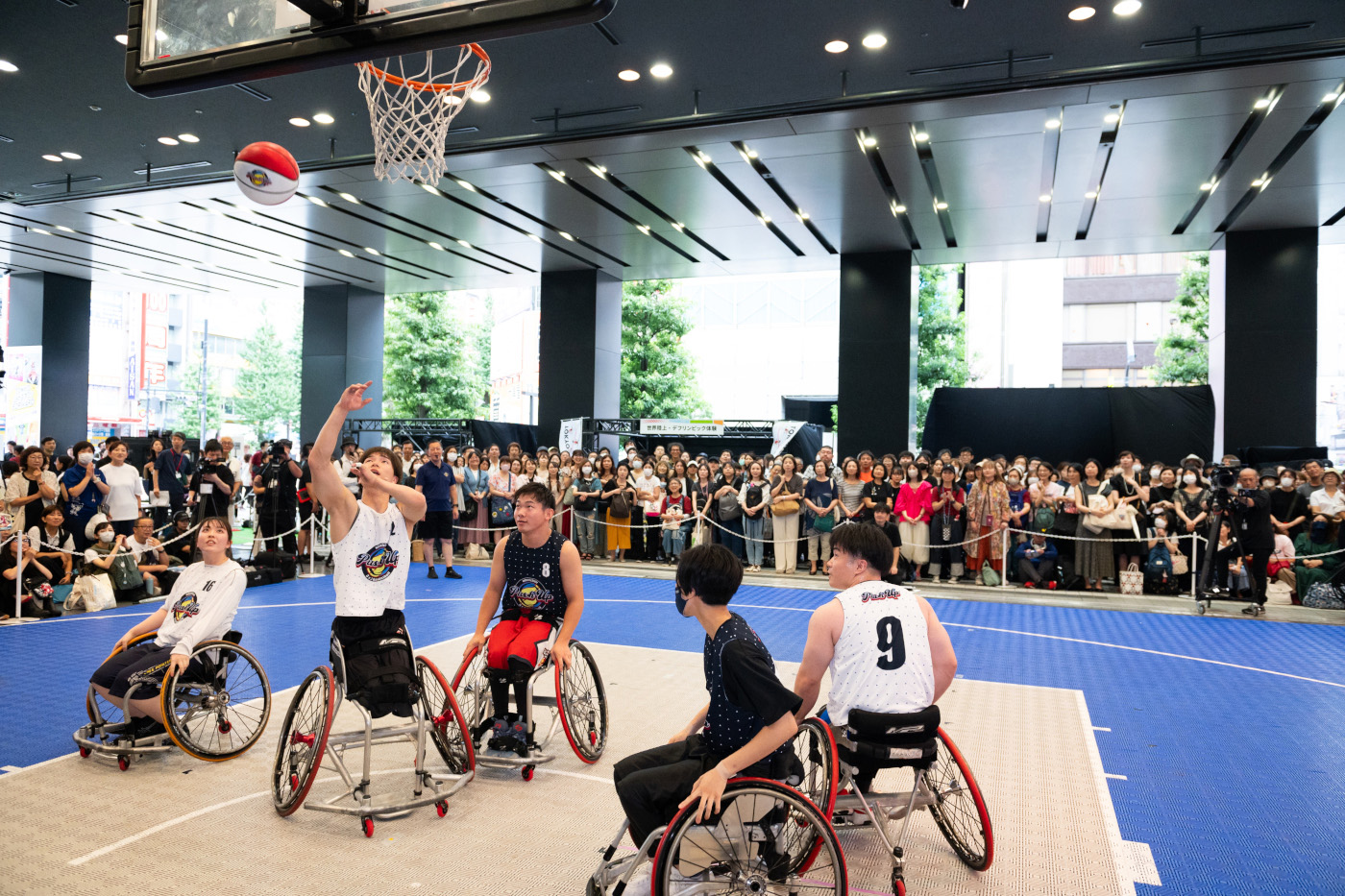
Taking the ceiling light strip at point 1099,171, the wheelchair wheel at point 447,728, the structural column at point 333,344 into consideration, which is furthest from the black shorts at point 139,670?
the structural column at point 333,344

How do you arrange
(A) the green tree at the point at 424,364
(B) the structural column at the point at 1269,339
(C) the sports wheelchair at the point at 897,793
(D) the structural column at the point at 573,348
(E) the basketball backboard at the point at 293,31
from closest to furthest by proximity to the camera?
(C) the sports wheelchair at the point at 897,793 < (E) the basketball backboard at the point at 293,31 < (B) the structural column at the point at 1269,339 < (D) the structural column at the point at 573,348 < (A) the green tree at the point at 424,364

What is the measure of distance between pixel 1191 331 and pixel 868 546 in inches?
990

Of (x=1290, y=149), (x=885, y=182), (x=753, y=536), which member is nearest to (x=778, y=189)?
(x=885, y=182)

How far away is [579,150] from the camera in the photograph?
1126 cm

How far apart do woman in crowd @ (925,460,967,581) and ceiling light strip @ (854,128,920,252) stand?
161 inches

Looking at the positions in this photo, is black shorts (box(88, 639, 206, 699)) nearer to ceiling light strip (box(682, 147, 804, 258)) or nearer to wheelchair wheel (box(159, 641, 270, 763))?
wheelchair wheel (box(159, 641, 270, 763))

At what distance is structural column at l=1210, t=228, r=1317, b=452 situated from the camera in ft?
44.9

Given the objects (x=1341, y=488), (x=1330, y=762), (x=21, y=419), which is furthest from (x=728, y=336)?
(x=1330, y=762)

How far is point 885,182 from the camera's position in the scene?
40.0ft

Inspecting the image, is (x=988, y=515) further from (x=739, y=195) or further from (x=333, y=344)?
(x=333, y=344)

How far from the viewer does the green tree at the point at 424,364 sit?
3152cm

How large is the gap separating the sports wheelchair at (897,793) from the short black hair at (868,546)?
0.57 metres

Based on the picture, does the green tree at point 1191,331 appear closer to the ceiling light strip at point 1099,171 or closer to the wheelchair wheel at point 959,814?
the ceiling light strip at point 1099,171

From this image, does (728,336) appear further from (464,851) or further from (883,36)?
(464,851)
